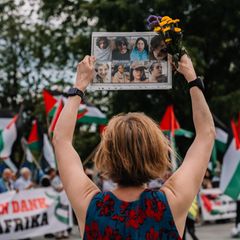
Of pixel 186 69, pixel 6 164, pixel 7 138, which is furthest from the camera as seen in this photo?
pixel 6 164

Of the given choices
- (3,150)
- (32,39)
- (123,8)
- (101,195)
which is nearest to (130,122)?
(101,195)

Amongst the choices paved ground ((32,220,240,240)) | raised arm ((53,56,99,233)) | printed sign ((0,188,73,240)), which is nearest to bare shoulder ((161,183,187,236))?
raised arm ((53,56,99,233))

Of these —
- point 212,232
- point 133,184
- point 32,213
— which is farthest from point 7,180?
point 133,184

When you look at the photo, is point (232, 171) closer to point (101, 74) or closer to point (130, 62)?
point (130, 62)

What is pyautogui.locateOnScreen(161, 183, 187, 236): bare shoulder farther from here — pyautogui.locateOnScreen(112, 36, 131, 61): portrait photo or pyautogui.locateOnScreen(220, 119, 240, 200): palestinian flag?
pyautogui.locateOnScreen(220, 119, 240, 200): palestinian flag

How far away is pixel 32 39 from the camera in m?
31.3

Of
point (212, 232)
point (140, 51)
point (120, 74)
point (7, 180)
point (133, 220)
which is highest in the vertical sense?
point (140, 51)

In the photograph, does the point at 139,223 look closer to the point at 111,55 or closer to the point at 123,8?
the point at 111,55

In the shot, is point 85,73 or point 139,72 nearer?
point 85,73

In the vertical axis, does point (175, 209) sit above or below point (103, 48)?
below

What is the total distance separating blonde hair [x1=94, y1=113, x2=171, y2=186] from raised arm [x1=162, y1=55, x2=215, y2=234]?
0.08 m

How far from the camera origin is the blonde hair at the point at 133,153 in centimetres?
225

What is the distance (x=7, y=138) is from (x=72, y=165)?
11.3 meters

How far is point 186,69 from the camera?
263cm
